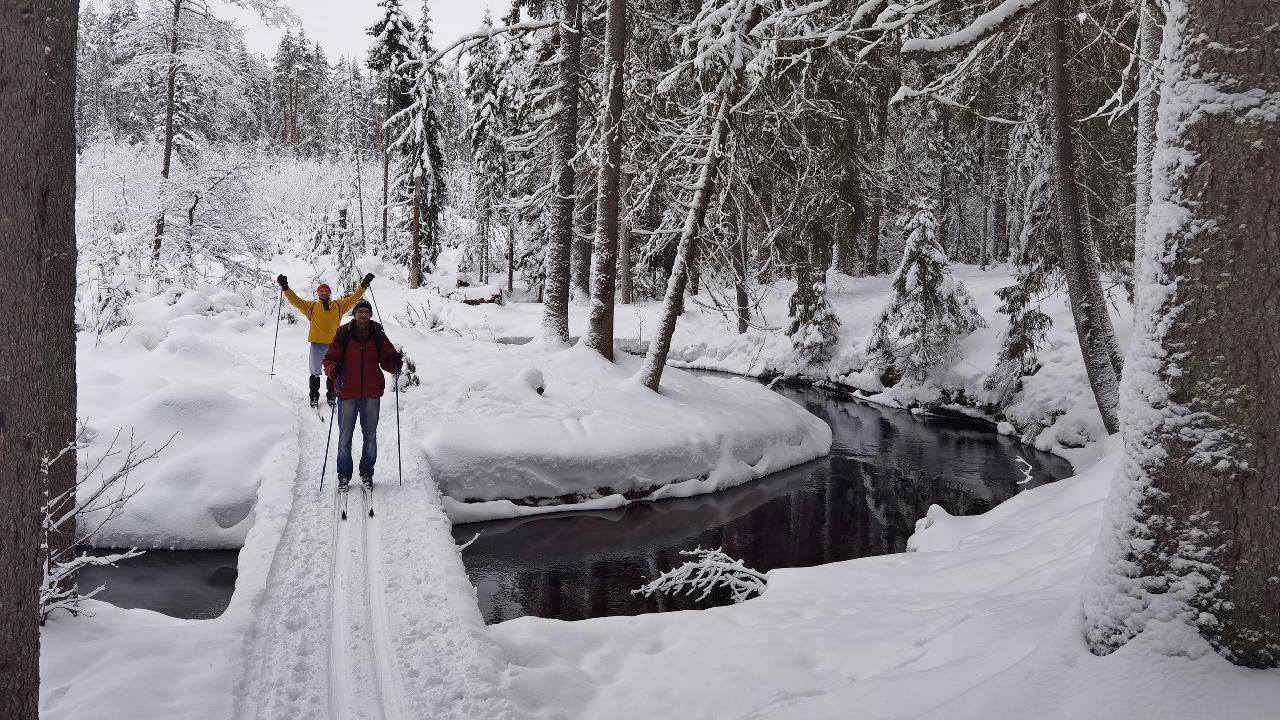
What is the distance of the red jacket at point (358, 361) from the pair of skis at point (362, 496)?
104cm

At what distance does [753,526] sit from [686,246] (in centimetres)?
465

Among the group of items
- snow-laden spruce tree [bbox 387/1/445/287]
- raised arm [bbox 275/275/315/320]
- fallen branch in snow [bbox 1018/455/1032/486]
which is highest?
snow-laden spruce tree [bbox 387/1/445/287]

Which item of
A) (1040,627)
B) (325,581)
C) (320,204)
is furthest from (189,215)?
(320,204)

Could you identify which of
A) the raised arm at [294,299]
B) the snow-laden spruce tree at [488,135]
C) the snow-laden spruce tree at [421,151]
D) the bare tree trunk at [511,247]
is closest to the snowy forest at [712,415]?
the raised arm at [294,299]

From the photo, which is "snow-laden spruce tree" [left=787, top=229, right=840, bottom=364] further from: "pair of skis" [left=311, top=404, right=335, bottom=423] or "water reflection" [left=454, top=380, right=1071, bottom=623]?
"pair of skis" [left=311, top=404, right=335, bottom=423]

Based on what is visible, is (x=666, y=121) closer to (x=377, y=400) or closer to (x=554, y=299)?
(x=554, y=299)

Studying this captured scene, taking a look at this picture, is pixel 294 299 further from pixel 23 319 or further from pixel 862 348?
pixel 862 348

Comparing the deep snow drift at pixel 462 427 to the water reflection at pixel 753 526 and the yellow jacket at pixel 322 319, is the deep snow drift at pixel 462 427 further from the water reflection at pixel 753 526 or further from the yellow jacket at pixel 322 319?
the yellow jacket at pixel 322 319

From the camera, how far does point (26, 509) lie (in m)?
2.61

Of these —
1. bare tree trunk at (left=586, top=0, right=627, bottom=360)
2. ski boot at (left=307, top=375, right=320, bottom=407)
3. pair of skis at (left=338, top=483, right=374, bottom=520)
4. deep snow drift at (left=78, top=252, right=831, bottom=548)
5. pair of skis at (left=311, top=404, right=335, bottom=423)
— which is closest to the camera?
pair of skis at (left=338, top=483, right=374, bottom=520)

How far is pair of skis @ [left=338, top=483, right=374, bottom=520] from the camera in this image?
7.25 meters

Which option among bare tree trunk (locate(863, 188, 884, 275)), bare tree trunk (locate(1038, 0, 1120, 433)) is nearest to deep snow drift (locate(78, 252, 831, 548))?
bare tree trunk (locate(1038, 0, 1120, 433))

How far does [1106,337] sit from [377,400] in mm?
10193

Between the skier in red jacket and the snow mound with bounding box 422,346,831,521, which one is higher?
the skier in red jacket
